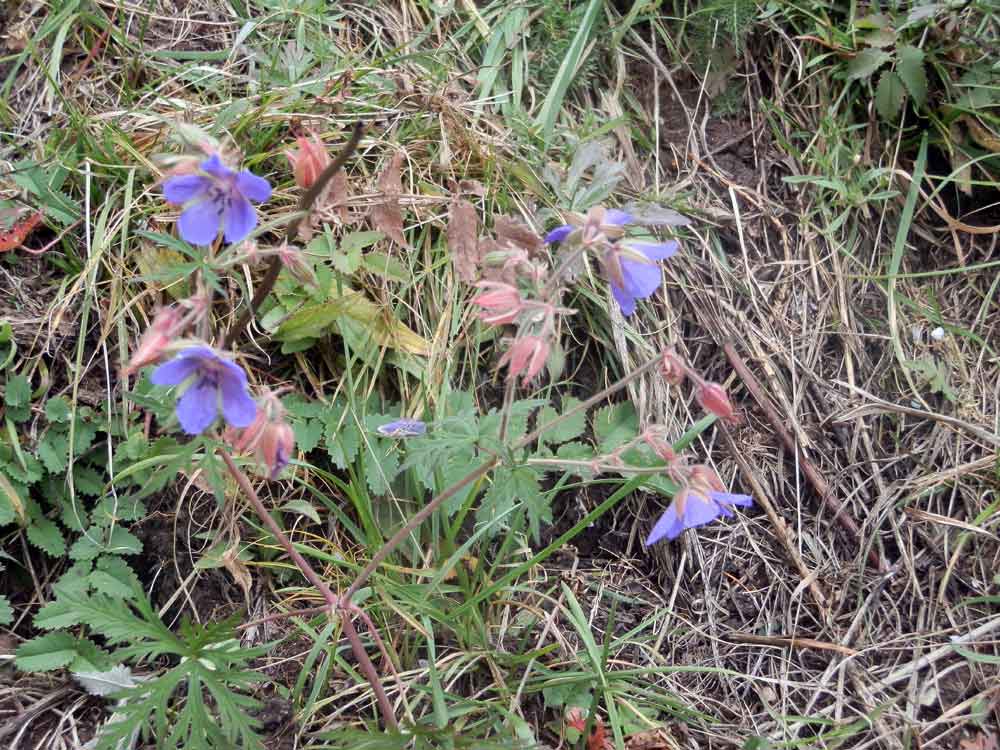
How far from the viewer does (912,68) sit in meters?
2.95

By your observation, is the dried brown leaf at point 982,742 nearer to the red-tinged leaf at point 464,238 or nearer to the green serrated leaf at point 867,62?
Answer: the red-tinged leaf at point 464,238

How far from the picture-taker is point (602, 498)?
2.62 meters

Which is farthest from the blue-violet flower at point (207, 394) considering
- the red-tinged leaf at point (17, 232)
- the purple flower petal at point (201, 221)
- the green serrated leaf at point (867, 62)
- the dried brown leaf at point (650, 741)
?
the green serrated leaf at point (867, 62)

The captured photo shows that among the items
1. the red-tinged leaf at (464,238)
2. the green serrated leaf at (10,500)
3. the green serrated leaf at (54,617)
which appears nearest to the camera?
the green serrated leaf at (54,617)

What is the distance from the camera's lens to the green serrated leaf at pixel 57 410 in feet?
7.57

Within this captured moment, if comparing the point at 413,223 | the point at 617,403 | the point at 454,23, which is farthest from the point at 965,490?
the point at 454,23

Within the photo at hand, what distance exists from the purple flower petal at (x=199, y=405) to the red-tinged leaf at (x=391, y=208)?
3.08ft

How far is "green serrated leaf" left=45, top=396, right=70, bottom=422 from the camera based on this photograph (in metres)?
2.31

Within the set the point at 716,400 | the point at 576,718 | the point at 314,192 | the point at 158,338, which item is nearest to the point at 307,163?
the point at 314,192

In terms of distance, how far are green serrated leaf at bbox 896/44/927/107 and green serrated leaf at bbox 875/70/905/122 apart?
0.08 feet

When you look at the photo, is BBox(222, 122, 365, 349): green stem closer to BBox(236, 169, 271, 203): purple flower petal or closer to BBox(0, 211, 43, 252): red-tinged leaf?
BBox(236, 169, 271, 203): purple flower petal

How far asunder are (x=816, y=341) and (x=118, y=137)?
2.19 metres

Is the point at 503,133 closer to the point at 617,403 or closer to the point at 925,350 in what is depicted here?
the point at 617,403

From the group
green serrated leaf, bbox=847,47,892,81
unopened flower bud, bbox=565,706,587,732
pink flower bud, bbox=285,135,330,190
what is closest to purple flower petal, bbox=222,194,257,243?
pink flower bud, bbox=285,135,330,190
